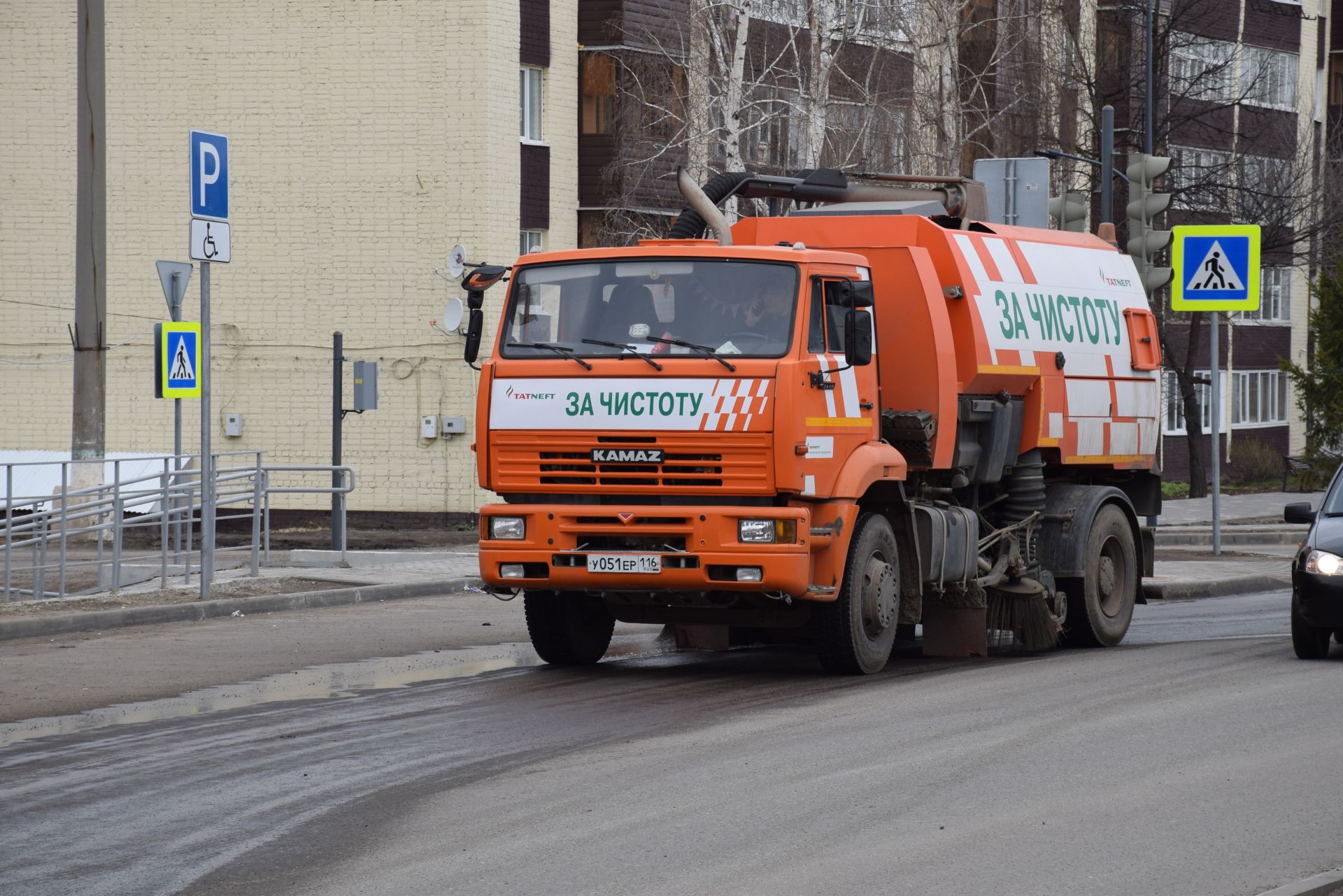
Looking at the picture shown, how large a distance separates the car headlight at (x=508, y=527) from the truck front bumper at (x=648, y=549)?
16mm

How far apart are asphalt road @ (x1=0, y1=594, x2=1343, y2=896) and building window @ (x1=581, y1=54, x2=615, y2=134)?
24793 millimetres

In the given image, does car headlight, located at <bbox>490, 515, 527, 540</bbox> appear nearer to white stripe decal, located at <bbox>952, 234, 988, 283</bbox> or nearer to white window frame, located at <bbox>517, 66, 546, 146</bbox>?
white stripe decal, located at <bbox>952, 234, 988, 283</bbox>

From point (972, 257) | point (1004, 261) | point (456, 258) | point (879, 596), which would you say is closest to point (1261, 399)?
point (456, 258)

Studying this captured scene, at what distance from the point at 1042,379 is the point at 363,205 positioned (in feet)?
71.7

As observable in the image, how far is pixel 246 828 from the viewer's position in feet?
24.6

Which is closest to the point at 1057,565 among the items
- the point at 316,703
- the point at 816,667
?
the point at 816,667

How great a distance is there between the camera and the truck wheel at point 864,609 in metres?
12.0

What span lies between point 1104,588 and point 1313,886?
8874 mm

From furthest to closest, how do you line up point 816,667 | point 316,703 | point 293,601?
point 293,601 → point 816,667 → point 316,703

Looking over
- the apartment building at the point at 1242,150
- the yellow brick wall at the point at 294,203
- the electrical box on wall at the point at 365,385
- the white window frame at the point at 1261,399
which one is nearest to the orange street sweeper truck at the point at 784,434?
the electrical box on wall at the point at 365,385

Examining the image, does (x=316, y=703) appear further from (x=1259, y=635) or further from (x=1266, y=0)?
(x=1266, y=0)

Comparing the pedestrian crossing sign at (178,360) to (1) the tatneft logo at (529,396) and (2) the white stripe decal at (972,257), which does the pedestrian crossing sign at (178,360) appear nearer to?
(1) the tatneft logo at (529,396)

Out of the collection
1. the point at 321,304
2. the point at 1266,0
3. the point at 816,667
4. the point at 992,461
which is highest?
the point at 1266,0

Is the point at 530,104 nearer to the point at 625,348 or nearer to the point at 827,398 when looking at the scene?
the point at 625,348
